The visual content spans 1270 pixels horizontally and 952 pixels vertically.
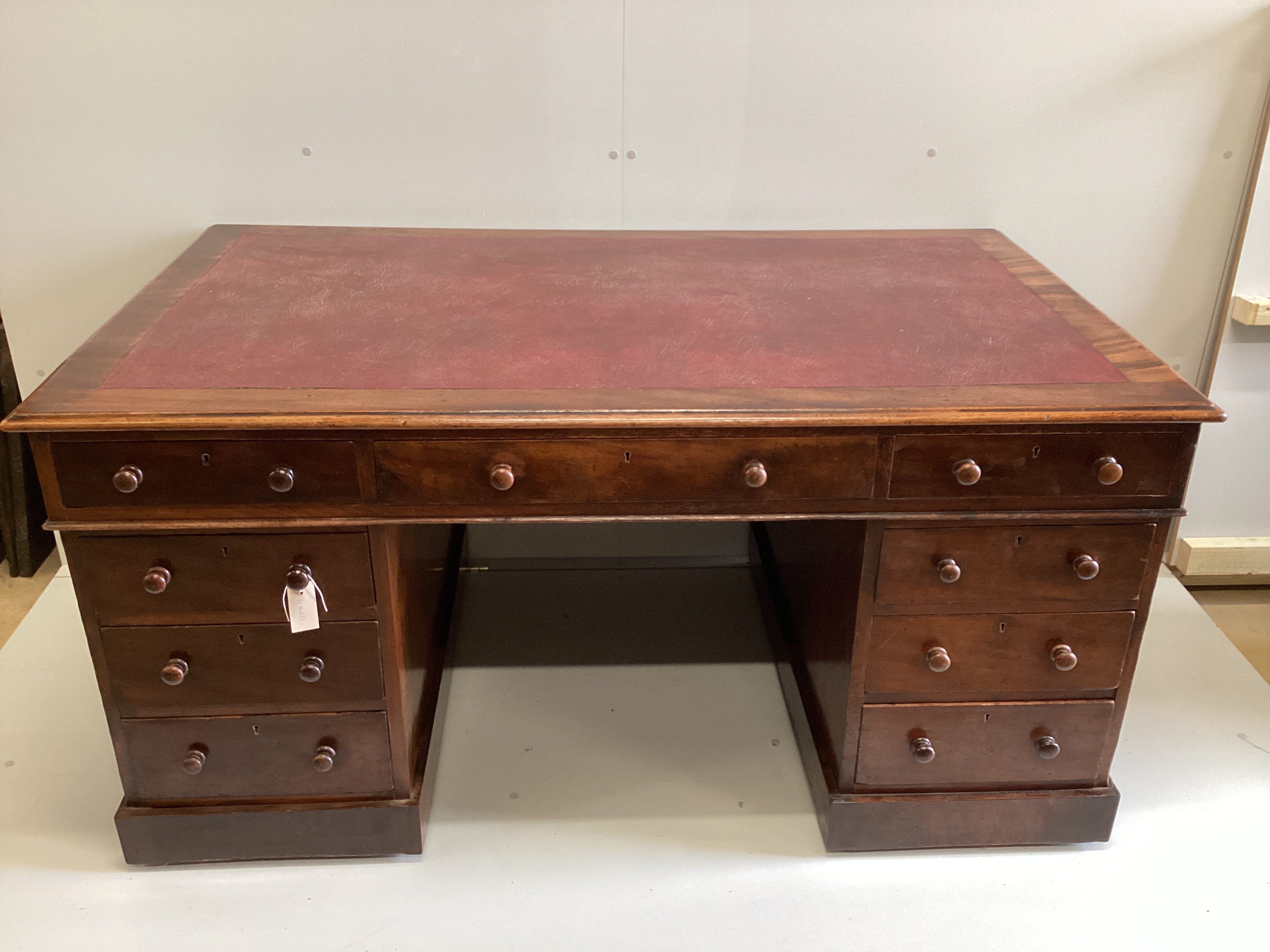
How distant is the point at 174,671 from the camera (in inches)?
58.4

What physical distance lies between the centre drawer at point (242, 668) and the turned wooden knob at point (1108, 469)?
101 cm

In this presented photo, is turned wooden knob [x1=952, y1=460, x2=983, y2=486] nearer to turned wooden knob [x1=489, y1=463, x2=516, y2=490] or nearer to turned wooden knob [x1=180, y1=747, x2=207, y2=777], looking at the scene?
turned wooden knob [x1=489, y1=463, x2=516, y2=490]

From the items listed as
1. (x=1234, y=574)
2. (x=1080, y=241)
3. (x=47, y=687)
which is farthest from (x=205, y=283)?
(x=1234, y=574)

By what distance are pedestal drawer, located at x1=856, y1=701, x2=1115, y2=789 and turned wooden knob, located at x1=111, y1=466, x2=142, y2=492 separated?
1067 mm

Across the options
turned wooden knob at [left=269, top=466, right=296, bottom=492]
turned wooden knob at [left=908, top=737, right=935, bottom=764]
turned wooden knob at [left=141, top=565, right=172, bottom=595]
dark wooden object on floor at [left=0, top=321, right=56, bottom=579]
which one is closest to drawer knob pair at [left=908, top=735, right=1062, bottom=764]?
turned wooden knob at [left=908, top=737, right=935, bottom=764]

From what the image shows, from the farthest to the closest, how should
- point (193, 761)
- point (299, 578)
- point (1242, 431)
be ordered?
1. point (1242, 431)
2. point (193, 761)
3. point (299, 578)

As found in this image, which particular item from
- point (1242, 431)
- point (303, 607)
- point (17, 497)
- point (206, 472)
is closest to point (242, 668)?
point (303, 607)

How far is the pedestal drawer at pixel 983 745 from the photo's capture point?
5.27 ft

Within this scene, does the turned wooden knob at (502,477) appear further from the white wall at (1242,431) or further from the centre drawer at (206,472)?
the white wall at (1242,431)

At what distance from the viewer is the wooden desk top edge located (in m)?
→ 1.33

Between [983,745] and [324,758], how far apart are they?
99 cm

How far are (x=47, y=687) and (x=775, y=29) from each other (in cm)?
183

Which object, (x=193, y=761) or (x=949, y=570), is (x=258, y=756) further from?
(x=949, y=570)

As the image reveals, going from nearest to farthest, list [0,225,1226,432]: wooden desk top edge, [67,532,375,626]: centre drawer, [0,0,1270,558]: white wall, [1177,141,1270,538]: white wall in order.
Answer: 1. [0,225,1226,432]: wooden desk top edge
2. [67,532,375,626]: centre drawer
3. [0,0,1270,558]: white wall
4. [1177,141,1270,538]: white wall
